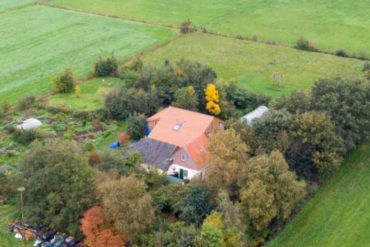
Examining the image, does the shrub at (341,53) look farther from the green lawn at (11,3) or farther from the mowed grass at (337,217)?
the green lawn at (11,3)

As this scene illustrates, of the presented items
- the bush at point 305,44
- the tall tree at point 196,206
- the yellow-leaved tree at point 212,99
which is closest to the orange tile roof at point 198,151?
the tall tree at point 196,206

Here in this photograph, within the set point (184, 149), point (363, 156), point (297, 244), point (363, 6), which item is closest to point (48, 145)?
point (184, 149)

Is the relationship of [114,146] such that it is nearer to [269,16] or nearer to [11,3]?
[269,16]

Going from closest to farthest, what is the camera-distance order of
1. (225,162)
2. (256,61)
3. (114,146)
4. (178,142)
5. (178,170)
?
(225,162) < (178,170) < (178,142) < (114,146) < (256,61)

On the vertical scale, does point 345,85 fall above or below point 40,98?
above

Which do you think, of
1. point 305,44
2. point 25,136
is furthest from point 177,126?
point 305,44

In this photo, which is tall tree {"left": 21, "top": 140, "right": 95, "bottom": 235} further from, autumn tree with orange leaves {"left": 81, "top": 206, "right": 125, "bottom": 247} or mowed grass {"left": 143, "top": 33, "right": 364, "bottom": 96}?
mowed grass {"left": 143, "top": 33, "right": 364, "bottom": 96}

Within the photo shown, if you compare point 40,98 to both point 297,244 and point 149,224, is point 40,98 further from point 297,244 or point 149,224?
point 297,244
